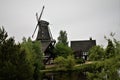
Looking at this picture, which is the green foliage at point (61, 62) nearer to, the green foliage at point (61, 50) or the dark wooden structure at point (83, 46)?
the green foliage at point (61, 50)

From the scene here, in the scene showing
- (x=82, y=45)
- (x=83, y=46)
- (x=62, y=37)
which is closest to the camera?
(x=83, y=46)

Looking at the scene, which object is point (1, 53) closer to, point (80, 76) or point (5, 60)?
point (5, 60)

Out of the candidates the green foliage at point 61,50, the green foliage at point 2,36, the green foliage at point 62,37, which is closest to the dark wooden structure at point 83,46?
the green foliage at point 62,37

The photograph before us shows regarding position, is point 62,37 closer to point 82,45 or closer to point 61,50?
point 82,45

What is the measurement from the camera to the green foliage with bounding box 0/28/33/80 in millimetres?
22594

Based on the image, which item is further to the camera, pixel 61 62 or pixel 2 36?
pixel 61 62

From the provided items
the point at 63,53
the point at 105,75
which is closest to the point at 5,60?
the point at 105,75

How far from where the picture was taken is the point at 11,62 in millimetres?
23031

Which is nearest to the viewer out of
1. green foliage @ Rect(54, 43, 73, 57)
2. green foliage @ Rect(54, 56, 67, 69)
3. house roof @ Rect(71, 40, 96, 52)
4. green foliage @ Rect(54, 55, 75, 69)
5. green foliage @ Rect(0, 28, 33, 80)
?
green foliage @ Rect(0, 28, 33, 80)

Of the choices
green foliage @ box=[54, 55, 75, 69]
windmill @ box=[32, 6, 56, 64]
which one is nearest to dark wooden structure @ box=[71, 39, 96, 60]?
windmill @ box=[32, 6, 56, 64]

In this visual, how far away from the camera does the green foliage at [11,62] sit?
2259cm

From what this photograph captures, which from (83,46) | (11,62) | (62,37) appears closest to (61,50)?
(83,46)

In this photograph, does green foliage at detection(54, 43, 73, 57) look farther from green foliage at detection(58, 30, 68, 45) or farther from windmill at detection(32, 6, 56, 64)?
green foliage at detection(58, 30, 68, 45)

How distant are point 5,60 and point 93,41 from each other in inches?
1987
